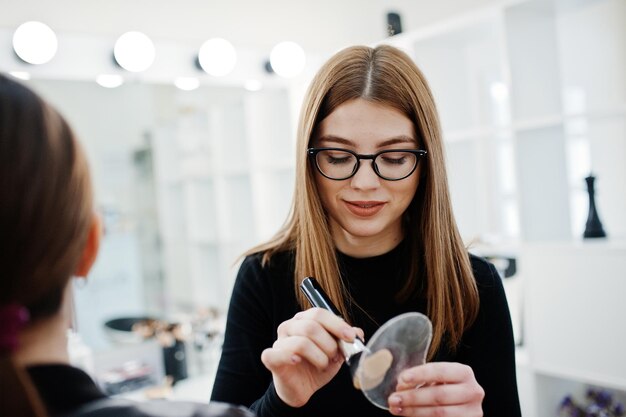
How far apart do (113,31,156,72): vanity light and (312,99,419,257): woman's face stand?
1.09 metres

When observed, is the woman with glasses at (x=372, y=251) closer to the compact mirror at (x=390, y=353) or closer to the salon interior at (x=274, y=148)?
the compact mirror at (x=390, y=353)

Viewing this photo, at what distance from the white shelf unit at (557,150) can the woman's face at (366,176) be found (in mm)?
730

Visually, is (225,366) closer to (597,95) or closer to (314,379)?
(314,379)

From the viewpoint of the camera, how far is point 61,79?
164 centimetres

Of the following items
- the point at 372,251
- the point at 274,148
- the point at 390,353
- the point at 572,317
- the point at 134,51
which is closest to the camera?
the point at 390,353

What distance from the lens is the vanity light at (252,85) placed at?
6.65 ft

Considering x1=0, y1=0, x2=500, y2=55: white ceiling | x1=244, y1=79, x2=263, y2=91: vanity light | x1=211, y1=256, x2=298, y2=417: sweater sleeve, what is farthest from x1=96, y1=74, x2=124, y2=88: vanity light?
x1=211, y1=256, x2=298, y2=417: sweater sleeve

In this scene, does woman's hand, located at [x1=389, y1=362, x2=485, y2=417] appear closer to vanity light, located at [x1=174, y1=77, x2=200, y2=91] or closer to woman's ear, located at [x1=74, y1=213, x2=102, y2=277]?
woman's ear, located at [x1=74, y1=213, x2=102, y2=277]

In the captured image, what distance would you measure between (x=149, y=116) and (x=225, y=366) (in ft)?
4.02

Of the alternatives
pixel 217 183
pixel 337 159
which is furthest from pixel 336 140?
pixel 217 183

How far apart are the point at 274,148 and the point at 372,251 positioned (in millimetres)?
1320

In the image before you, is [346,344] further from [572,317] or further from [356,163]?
[572,317]

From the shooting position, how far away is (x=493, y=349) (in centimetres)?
82

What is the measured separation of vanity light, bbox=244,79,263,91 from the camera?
203cm
